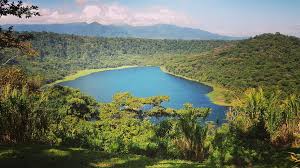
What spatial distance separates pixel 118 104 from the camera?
79.2 m

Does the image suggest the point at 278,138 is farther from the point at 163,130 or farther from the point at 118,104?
the point at 118,104

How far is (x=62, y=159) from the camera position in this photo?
1523cm

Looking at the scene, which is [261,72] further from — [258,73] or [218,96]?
[218,96]

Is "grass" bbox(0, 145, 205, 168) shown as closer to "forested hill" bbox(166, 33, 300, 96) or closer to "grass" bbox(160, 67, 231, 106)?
"grass" bbox(160, 67, 231, 106)

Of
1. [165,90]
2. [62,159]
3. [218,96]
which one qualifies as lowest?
[165,90]

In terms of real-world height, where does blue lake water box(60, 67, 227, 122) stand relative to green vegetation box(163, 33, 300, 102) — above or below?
below

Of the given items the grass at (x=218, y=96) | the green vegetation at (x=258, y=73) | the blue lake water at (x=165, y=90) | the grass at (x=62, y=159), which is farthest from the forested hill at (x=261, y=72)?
the grass at (x=62, y=159)

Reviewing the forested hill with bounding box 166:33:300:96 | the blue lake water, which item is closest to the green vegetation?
the forested hill with bounding box 166:33:300:96

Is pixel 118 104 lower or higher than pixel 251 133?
lower

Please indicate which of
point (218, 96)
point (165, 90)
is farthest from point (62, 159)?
point (165, 90)

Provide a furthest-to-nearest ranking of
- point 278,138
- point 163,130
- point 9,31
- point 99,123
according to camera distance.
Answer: point 99,123 → point 163,130 → point 278,138 → point 9,31

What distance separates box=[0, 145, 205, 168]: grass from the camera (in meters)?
14.5

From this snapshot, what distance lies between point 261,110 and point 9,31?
20.7m

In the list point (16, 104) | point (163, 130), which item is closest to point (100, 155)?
point (16, 104)
